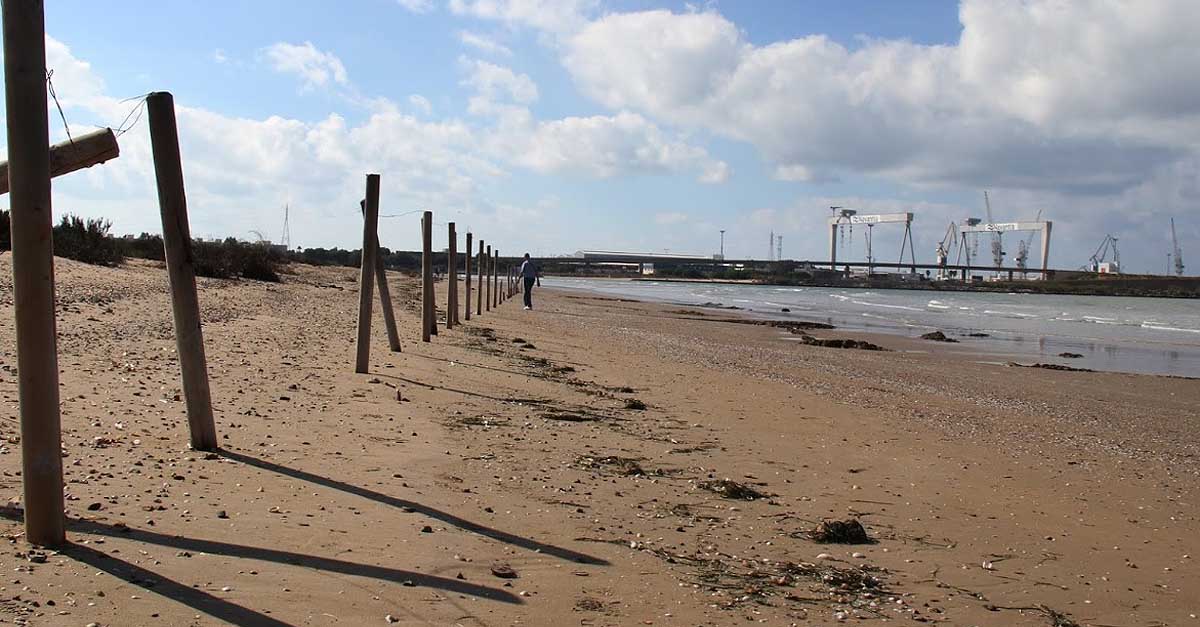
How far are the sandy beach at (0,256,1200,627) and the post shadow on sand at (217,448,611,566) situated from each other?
0.8 inches

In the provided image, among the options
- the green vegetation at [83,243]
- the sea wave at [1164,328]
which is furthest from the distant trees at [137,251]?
the sea wave at [1164,328]

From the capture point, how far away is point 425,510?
5.18 meters

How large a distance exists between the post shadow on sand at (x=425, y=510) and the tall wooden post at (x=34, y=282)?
1.70m

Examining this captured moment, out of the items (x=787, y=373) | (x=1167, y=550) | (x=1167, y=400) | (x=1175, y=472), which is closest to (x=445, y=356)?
(x=787, y=373)

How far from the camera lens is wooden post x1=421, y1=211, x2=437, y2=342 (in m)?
15.4

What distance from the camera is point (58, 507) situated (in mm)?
3900

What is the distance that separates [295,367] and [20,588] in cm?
662

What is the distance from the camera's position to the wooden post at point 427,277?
15445 millimetres

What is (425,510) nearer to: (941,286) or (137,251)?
(137,251)

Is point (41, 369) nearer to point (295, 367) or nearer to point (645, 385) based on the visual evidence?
point (295, 367)

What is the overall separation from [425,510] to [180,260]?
220cm

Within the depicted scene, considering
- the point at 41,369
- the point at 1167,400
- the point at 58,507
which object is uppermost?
the point at 41,369

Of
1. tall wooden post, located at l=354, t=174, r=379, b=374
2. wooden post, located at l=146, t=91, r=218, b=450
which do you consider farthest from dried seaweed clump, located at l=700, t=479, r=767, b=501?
tall wooden post, located at l=354, t=174, r=379, b=374

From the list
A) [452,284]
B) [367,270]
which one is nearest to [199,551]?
[367,270]
